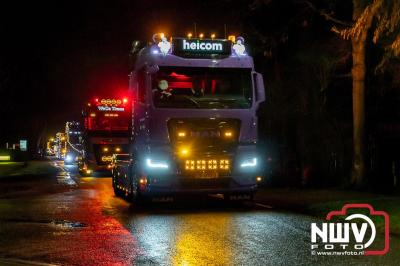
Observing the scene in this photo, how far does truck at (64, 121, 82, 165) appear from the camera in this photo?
40281mm

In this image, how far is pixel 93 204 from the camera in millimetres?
18219

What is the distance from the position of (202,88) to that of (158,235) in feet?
17.1

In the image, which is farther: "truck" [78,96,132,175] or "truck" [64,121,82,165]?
"truck" [64,121,82,165]

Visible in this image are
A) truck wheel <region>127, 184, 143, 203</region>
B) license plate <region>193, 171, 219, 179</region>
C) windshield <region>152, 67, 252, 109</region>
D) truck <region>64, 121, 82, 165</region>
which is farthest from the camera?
truck <region>64, 121, 82, 165</region>

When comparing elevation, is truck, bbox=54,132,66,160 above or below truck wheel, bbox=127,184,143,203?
above

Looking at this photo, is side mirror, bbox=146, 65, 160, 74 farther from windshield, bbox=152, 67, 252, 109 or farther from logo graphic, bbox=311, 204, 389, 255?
logo graphic, bbox=311, 204, 389, 255

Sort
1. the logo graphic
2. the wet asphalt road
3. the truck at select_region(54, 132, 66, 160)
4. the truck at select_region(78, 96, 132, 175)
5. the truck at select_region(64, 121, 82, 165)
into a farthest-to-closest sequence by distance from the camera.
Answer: the truck at select_region(54, 132, 66, 160) < the truck at select_region(64, 121, 82, 165) < the truck at select_region(78, 96, 132, 175) < the logo graphic < the wet asphalt road

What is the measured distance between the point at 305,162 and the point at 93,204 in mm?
9195

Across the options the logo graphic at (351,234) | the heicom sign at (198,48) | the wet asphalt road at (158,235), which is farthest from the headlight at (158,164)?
the logo graphic at (351,234)

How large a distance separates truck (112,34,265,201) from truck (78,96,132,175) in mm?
16337

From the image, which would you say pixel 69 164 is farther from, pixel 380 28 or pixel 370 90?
pixel 380 28

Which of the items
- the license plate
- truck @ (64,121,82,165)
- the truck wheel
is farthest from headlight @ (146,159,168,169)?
truck @ (64,121,82,165)

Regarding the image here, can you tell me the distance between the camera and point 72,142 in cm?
4591

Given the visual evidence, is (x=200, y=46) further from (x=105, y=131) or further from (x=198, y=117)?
(x=105, y=131)
